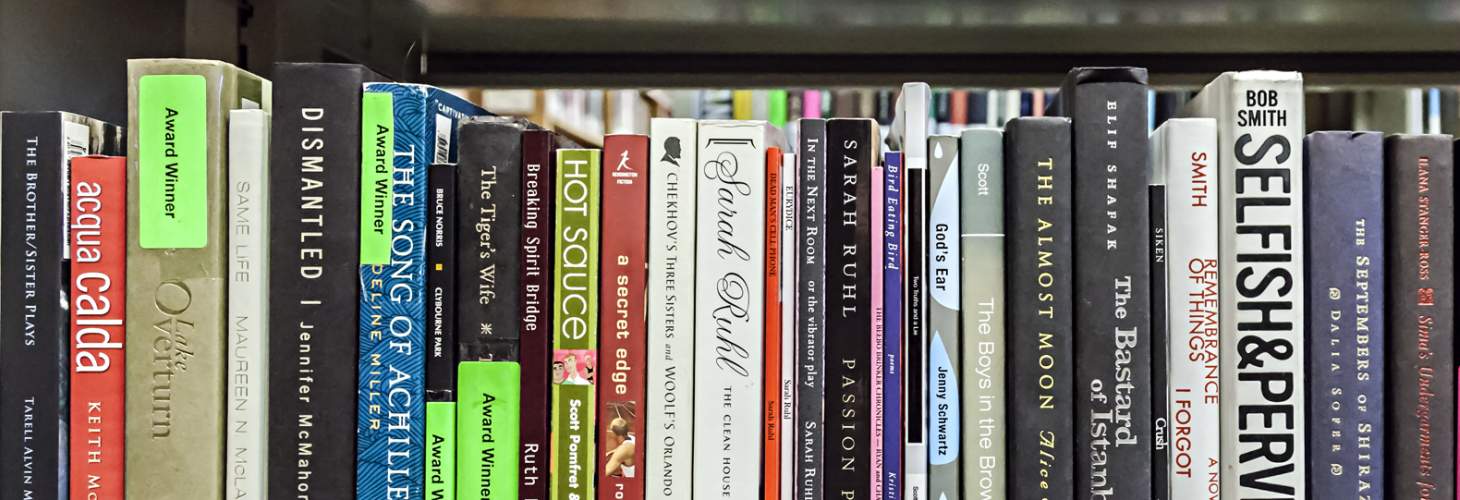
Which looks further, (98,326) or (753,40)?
(753,40)

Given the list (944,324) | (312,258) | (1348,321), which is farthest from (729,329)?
(1348,321)

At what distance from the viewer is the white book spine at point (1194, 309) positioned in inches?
20.8

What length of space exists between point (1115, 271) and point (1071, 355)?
2.1 inches

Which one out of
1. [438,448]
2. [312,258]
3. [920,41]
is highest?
[920,41]

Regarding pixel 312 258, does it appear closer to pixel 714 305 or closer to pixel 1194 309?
pixel 714 305

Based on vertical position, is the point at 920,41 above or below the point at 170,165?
above

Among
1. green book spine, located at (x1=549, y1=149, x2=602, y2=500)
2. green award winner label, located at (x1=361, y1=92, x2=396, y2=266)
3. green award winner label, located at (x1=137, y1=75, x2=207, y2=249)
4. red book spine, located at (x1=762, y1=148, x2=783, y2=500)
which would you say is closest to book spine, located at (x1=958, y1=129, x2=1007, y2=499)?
red book spine, located at (x1=762, y1=148, x2=783, y2=500)

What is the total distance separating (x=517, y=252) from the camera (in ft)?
1.76

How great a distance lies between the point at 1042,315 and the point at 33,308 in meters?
0.57

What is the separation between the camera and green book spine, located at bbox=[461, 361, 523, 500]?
1.76 ft

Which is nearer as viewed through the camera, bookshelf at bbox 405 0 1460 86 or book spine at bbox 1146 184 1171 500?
book spine at bbox 1146 184 1171 500

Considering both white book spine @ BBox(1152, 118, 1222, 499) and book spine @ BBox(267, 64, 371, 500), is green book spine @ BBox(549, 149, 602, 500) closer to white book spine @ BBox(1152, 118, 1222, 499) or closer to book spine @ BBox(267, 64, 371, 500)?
book spine @ BBox(267, 64, 371, 500)

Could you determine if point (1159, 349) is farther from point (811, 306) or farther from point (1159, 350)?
point (811, 306)

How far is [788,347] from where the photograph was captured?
1.77 feet
